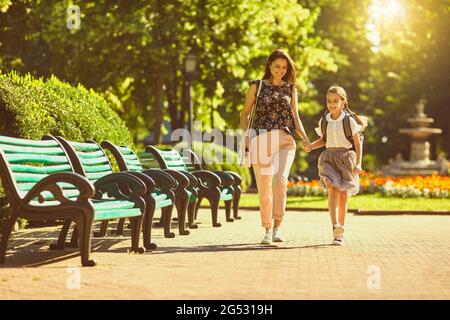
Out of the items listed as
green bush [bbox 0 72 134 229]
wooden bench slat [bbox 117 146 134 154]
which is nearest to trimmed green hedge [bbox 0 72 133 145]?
green bush [bbox 0 72 134 229]

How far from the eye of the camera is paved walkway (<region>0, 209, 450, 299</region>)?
7.00 m

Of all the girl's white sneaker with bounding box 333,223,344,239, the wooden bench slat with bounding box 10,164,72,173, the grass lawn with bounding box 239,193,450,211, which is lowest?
the grass lawn with bounding box 239,193,450,211

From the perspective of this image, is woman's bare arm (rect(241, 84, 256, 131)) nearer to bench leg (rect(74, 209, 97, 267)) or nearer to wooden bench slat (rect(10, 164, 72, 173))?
wooden bench slat (rect(10, 164, 72, 173))

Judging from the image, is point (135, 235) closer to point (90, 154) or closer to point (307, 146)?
point (90, 154)

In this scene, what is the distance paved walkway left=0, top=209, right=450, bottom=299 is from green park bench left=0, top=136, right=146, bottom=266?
0.40m

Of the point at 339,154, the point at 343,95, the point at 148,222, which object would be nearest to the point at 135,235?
the point at 148,222

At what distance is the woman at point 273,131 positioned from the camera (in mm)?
10984

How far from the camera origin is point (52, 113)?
1318cm

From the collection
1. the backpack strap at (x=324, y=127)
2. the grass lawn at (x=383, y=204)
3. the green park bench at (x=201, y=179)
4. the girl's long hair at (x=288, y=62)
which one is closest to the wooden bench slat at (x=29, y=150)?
the girl's long hair at (x=288, y=62)

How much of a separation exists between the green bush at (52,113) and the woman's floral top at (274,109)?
3.03m

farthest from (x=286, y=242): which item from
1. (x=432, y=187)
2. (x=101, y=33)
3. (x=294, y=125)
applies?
(x=101, y=33)

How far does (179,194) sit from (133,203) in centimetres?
246

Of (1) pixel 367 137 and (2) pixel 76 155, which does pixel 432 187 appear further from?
(1) pixel 367 137

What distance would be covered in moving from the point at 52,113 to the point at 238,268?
5511 mm
